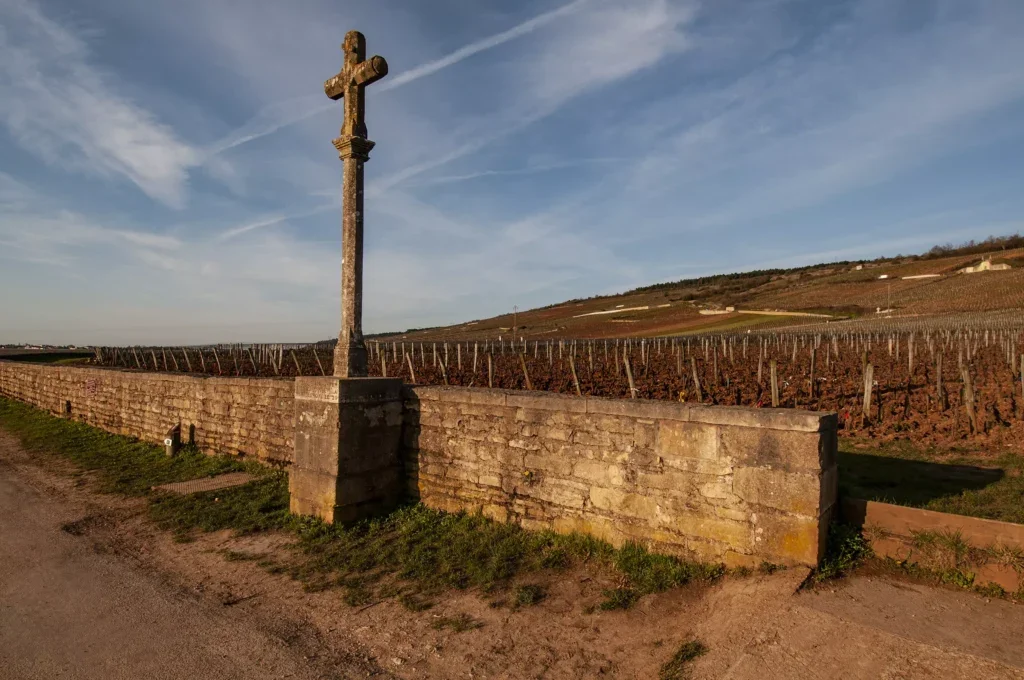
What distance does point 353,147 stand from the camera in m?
6.87

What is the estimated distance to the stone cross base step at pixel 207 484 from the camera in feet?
26.3

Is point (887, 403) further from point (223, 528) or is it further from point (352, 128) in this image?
point (223, 528)

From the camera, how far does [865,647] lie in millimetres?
3211

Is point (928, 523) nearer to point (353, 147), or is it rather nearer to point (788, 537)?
point (788, 537)

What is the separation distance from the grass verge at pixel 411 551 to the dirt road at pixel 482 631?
188mm

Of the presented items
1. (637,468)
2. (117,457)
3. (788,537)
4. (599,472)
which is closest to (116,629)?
(599,472)

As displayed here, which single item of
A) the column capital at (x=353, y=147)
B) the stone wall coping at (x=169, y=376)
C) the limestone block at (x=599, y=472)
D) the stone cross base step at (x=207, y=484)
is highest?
the column capital at (x=353, y=147)

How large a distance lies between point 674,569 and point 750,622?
3.11ft

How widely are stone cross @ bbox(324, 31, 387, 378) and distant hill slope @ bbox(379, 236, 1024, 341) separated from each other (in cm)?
4699

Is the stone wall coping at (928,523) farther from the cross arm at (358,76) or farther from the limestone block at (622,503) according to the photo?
the cross arm at (358,76)

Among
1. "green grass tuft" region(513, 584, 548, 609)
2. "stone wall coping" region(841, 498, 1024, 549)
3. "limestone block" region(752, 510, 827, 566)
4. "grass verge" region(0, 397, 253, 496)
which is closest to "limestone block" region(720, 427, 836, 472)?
"limestone block" region(752, 510, 827, 566)

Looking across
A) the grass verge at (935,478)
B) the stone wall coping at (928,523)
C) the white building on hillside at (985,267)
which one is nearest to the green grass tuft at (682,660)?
the stone wall coping at (928,523)

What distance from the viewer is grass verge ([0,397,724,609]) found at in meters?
4.70

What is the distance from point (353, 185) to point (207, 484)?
485 centimetres
